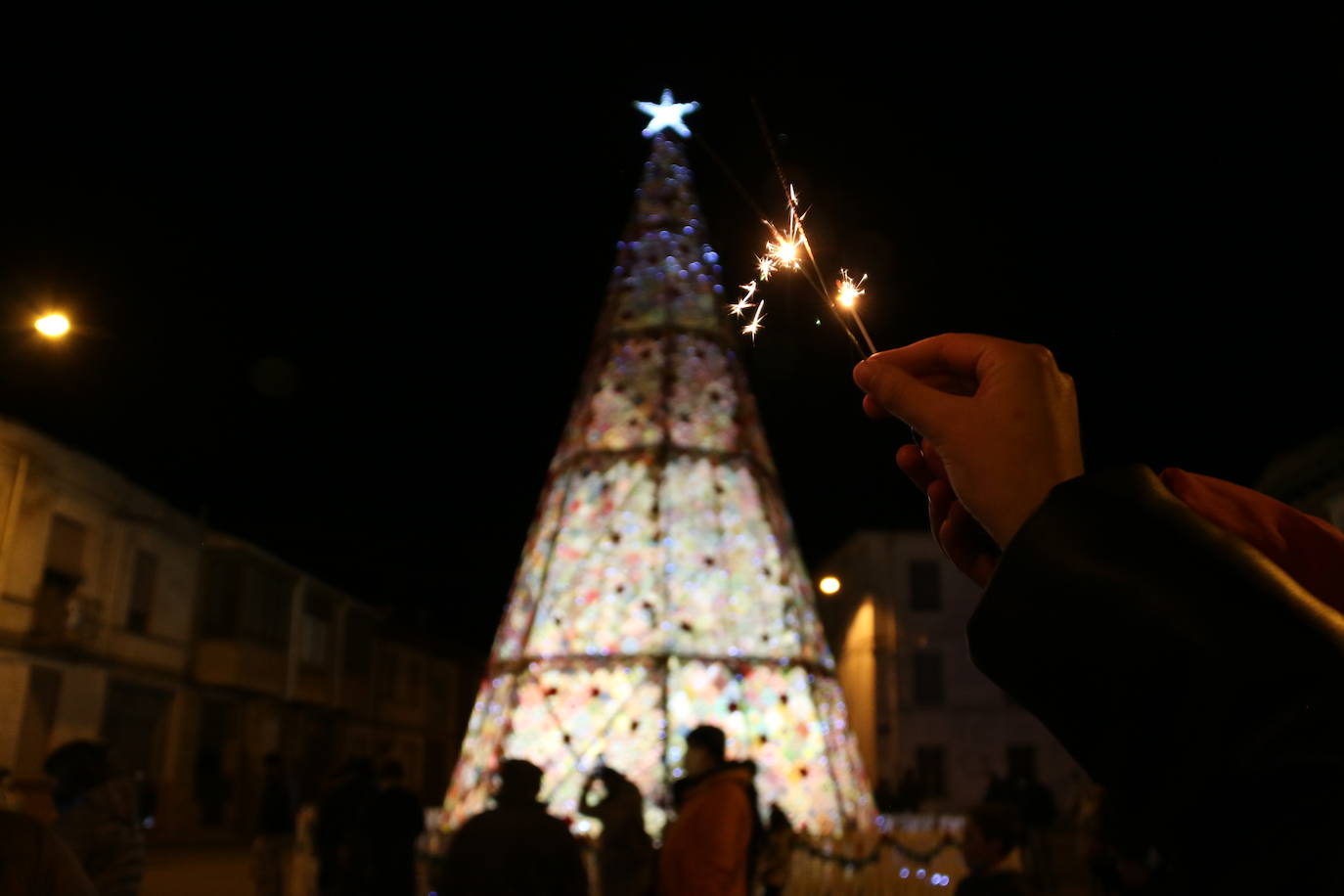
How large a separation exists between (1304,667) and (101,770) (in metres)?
5.53

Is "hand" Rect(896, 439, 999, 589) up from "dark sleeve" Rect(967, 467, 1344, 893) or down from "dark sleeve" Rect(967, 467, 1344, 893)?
up

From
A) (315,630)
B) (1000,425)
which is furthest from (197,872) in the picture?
(1000,425)

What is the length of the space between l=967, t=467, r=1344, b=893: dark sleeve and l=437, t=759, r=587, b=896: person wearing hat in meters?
3.94

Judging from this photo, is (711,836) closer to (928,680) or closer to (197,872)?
(197,872)

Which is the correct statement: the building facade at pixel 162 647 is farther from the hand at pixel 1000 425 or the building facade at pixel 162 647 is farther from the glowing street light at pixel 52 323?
the hand at pixel 1000 425

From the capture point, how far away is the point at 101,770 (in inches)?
197

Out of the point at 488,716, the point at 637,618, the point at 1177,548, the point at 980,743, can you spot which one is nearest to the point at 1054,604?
the point at 1177,548

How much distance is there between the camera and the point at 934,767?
31.8 metres

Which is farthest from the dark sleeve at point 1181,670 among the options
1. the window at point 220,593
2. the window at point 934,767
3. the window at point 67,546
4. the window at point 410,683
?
the window at point 410,683

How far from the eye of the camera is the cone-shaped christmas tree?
8.57 m

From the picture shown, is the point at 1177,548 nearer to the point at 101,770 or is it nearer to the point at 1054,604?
the point at 1054,604

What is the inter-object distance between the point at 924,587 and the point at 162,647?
21.4 metres

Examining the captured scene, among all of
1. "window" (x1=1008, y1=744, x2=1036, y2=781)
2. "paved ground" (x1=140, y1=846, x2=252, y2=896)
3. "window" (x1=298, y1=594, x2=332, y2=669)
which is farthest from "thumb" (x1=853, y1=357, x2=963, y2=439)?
"window" (x1=1008, y1=744, x2=1036, y2=781)

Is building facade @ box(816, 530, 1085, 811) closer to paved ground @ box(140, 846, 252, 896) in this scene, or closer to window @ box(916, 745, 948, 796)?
window @ box(916, 745, 948, 796)
